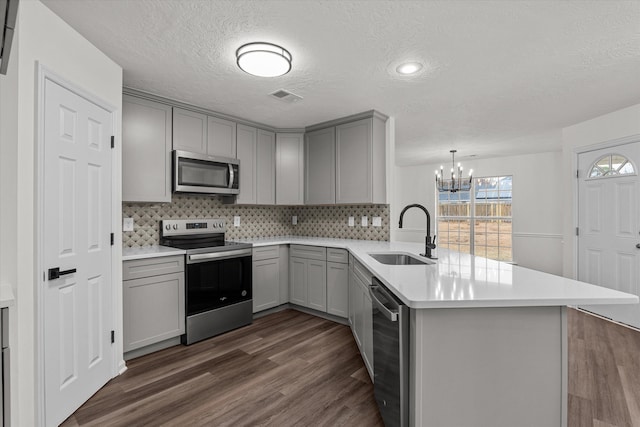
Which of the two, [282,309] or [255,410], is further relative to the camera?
[282,309]

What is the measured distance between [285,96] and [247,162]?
43.0 inches

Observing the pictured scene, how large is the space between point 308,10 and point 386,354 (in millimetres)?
1959

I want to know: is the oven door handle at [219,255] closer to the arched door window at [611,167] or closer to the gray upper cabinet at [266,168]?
the gray upper cabinet at [266,168]

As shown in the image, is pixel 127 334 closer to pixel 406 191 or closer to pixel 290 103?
pixel 290 103

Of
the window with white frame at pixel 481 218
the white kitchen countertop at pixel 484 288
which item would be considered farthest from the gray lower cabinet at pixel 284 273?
the window with white frame at pixel 481 218

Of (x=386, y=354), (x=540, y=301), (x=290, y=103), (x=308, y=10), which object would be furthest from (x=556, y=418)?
(x=290, y=103)

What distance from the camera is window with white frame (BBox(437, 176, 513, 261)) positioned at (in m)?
6.52

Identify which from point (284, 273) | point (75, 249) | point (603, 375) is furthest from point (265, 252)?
point (603, 375)

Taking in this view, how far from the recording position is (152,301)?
104 inches

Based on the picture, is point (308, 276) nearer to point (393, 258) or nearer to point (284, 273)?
point (284, 273)

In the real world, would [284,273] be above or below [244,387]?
above

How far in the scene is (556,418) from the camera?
1.40m

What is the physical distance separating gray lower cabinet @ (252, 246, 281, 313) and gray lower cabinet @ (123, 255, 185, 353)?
0.87 m

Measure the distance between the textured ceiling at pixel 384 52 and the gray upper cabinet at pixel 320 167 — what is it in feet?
1.40
